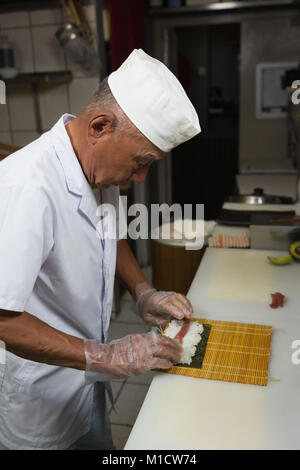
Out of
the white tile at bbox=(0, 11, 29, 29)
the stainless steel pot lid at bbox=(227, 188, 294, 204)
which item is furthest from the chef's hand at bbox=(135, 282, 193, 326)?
the white tile at bbox=(0, 11, 29, 29)

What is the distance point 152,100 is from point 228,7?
350cm

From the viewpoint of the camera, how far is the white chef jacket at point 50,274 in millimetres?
1025

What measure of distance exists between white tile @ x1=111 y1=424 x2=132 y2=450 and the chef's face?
1599 millimetres

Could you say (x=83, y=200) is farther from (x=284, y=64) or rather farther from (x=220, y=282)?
(x=284, y=64)

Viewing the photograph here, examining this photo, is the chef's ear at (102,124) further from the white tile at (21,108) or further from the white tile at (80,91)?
the white tile at (21,108)

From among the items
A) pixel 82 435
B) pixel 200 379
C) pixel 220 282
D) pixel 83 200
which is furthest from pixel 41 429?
pixel 220 282

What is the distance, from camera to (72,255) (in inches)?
48.6

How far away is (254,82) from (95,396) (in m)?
4.02

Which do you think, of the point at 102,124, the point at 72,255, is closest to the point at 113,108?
the point at 102,124

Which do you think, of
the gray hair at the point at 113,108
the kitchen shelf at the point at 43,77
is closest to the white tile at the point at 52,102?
the kitchen shelf at the point at 43,77

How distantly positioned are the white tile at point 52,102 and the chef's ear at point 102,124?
232 centimetres

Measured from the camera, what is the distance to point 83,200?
1247 millimetres

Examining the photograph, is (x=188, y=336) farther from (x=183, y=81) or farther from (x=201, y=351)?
(x=183, y=81)

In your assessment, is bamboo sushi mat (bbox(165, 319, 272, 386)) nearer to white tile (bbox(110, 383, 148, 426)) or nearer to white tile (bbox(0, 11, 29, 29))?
white tile (bbox(110, 383, 148, 426))
